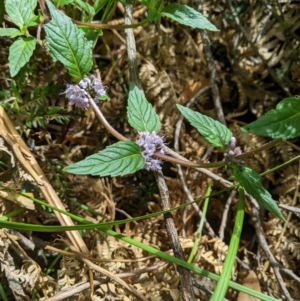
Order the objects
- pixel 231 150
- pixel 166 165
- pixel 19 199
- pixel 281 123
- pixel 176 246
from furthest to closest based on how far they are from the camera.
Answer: pixel 166 165, pixel 19 199, pixel 176 246, pixel 231 150, pixel 281 123

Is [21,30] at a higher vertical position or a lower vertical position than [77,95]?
higher

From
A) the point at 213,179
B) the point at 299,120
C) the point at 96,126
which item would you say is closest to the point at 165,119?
the point at 96,126

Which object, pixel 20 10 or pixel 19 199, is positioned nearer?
pixel 20 10

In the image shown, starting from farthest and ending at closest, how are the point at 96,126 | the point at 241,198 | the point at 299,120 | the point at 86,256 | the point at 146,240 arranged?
the point at 96,126
the point at 146,240
the point at 86,256
the point at 241,198
the point at 299,120

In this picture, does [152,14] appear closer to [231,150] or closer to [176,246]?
[231,150]

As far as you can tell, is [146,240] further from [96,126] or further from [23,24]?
[23,24]

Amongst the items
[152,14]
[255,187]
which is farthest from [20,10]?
[255,187]

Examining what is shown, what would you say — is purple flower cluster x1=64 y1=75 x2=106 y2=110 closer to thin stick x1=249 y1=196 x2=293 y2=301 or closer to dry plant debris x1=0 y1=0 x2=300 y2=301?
dry plant debris x1=0 y1=0 x2=300 y2=301
